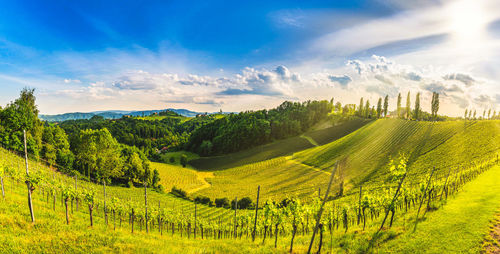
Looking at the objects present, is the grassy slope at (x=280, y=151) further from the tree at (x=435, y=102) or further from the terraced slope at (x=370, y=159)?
the tree at (x=435, y=102)

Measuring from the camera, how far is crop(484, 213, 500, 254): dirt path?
32.1 ft

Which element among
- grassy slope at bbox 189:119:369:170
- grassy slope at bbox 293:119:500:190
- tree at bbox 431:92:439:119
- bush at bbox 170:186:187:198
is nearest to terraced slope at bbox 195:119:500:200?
grassy slope at bbox 293:119:500:190

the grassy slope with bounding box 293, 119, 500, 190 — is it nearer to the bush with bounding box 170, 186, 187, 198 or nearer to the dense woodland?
the dense woodland

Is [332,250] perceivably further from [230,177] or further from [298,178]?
[230,177]

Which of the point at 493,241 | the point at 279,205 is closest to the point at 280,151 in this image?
the point at 279,205

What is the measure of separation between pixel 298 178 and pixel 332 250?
172ft

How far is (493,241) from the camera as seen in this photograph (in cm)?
1028

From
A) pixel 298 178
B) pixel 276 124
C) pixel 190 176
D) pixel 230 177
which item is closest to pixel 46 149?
pixel 190 176

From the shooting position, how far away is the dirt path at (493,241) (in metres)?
9.77

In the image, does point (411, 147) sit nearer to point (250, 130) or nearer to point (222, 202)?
point (222, 202)

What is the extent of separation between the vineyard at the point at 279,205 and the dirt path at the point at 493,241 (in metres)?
3.11

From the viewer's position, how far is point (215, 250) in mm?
12703

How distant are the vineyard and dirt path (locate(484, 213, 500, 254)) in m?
3.11

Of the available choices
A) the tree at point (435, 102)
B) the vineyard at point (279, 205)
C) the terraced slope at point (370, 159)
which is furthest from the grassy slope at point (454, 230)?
the tree at point (435, 102)
